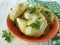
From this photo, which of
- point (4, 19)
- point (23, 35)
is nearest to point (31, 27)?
point (23, 35)

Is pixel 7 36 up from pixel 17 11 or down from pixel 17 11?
down

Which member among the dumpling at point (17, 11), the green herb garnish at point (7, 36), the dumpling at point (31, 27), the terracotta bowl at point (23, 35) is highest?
the dumpling at point (17, 11)

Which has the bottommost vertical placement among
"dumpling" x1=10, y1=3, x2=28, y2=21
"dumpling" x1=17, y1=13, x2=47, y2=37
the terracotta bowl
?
the terracotta bowl

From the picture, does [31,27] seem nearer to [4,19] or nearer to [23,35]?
[23,35]

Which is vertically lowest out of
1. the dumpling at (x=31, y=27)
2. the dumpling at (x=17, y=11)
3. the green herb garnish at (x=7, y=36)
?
the green herb garnish at (x=7, y=36)

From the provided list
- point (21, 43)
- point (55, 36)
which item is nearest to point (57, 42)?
point (55, 36)

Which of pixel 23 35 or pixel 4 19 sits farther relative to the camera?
pixel 4 19

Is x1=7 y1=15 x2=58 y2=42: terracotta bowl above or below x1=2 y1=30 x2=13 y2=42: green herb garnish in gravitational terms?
above

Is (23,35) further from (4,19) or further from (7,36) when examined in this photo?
(4,19)

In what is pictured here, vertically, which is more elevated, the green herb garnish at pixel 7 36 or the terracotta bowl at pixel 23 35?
the terracotta bowl at pixel 23 35

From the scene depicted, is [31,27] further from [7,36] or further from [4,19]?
[4,19]

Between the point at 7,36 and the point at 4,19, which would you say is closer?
the point at 7,36

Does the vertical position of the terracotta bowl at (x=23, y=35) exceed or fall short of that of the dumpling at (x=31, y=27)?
it falls short
